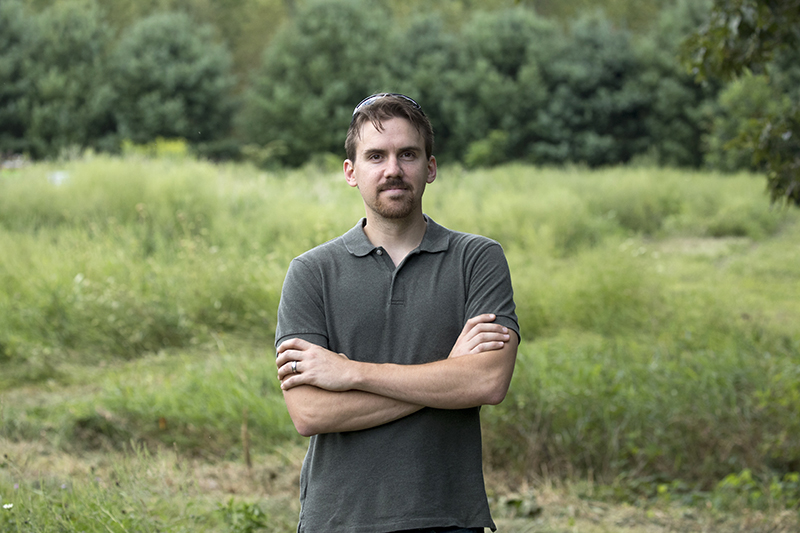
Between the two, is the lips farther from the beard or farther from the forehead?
the forehead

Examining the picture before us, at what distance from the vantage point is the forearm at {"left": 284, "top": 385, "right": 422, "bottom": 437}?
2098 mm

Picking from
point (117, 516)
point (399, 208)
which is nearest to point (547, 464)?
point (117, 516)

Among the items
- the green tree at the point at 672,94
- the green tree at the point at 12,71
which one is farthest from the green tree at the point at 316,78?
the green tree at the point at 672,94

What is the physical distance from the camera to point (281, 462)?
509cm

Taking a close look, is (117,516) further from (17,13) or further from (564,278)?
(17,13)

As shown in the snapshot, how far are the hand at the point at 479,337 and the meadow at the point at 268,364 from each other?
5.80 ft

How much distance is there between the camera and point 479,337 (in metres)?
2.16

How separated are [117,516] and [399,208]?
1.87 m

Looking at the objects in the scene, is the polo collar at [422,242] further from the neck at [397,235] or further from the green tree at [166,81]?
the green tree at [166,81]

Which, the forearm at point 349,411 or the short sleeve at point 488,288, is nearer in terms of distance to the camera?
the forearm at point 349,411

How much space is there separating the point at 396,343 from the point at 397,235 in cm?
33

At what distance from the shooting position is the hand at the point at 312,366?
2113 mm

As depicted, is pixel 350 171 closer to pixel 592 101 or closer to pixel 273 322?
pixel 273 322

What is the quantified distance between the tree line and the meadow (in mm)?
16063
